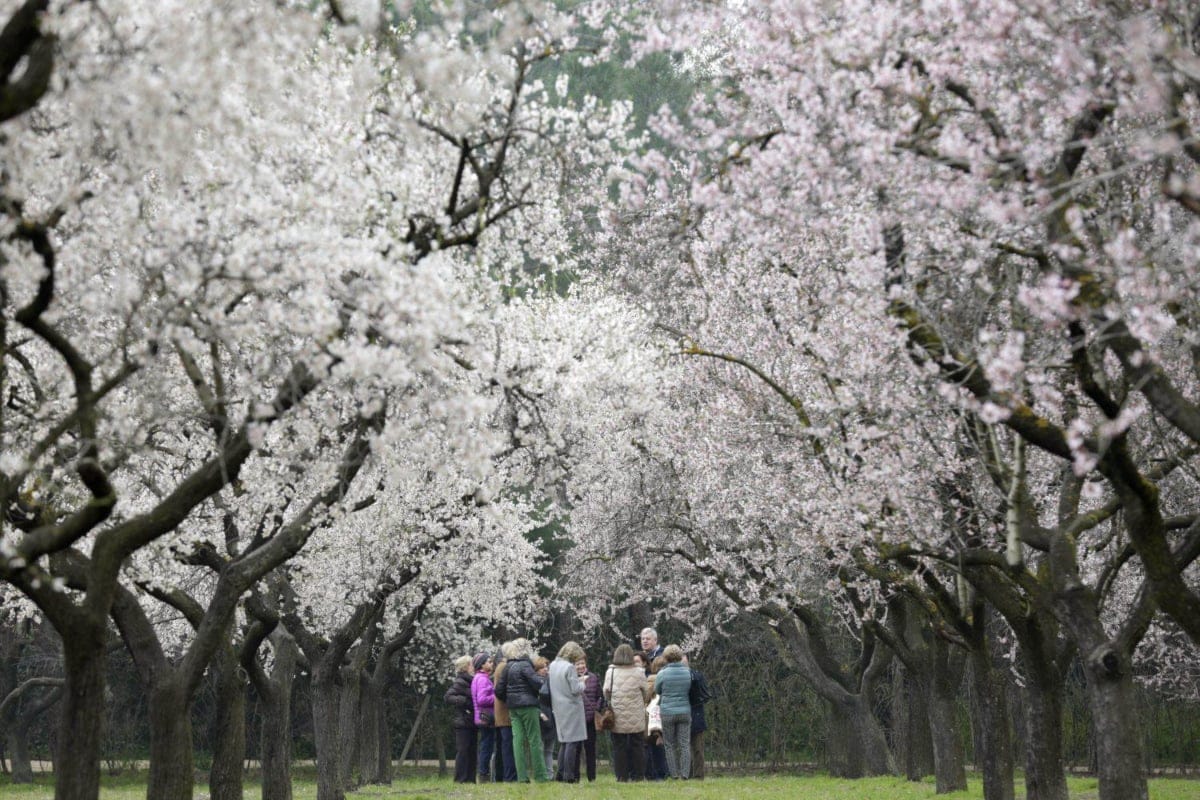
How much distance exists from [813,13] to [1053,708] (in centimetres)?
646

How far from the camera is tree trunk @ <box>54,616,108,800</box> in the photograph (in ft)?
28.9

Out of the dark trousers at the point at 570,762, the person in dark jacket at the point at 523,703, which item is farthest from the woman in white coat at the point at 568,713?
the person in dark jacket at the point at 523,703

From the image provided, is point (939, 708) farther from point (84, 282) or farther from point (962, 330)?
point (84, 282)

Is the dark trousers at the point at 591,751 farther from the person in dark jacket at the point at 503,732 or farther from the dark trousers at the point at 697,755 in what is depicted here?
the dark trousers at the point at 697,755

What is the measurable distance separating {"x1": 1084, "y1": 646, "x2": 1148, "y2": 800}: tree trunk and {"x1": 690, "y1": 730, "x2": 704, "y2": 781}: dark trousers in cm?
1036

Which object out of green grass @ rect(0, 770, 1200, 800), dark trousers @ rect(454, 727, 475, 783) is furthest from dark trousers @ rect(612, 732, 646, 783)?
dark trousers @ rect(454, 727, 475, 783)

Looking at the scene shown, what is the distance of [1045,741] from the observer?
11758mm

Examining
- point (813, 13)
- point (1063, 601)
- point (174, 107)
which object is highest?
point (813, 13)

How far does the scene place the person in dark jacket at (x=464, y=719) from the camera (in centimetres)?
2036

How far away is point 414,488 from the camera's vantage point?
1688 centimetres

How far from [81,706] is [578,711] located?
9982mm

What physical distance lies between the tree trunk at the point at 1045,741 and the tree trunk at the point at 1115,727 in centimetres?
160

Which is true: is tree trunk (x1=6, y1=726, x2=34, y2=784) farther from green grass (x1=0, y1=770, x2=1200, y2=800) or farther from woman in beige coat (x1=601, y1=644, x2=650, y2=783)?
woman in beige coat (x1=601, y1=644, x2=650, y2=783)

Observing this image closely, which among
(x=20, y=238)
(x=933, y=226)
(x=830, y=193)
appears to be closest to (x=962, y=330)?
(x=933, y=226)
